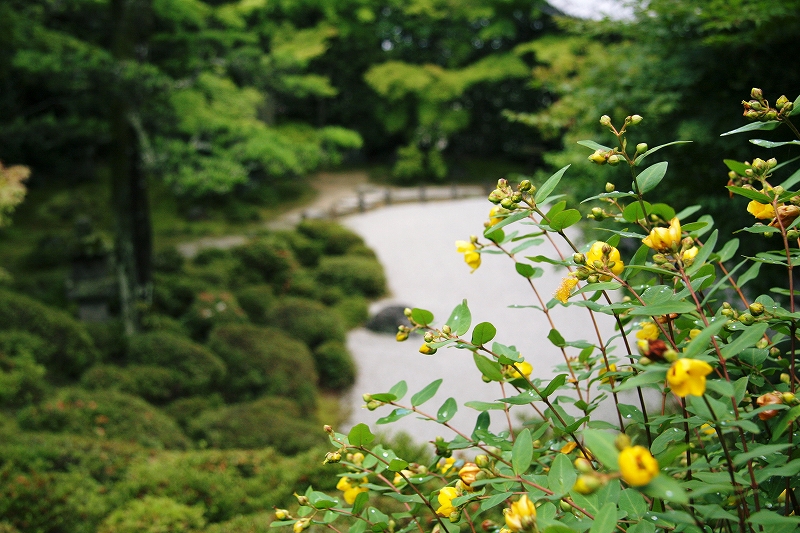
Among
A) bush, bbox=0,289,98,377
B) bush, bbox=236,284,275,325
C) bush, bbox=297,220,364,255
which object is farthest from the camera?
bush, bbox=297,220,364,255

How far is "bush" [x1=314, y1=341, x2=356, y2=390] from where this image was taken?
5332mm

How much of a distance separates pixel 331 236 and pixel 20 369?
4.78m

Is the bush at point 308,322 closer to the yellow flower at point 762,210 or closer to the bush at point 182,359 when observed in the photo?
the bush at point 182,359

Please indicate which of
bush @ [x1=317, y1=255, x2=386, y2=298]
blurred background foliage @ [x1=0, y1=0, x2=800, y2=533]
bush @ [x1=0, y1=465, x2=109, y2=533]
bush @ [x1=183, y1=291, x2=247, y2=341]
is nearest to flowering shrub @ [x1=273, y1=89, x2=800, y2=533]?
blurred background foliage @ [x1=0, y1=0, x2=800, y2=533]

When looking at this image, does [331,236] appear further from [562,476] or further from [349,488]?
[562,476]

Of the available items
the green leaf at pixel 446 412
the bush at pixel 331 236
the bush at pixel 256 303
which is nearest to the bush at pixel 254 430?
the bush at pixel 256 303

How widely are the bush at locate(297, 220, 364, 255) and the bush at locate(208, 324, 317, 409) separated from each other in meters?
2.91

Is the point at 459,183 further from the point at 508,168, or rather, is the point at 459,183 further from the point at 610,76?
the point at 610,76

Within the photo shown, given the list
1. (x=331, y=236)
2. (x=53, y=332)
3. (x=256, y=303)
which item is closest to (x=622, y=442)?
(x=53, y=332)

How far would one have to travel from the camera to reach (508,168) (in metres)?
14.2

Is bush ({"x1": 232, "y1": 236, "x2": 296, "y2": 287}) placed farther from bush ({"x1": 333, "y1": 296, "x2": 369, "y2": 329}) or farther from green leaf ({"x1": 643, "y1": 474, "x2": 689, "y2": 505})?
green leaf ({"x1": 643, "y1": 474, "x2": 689, "y2": 505})

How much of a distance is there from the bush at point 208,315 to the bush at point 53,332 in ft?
3.76

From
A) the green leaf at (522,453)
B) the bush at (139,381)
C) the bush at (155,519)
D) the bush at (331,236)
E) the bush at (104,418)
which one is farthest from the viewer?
the bush at (331,236)

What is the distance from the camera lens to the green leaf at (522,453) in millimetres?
712
